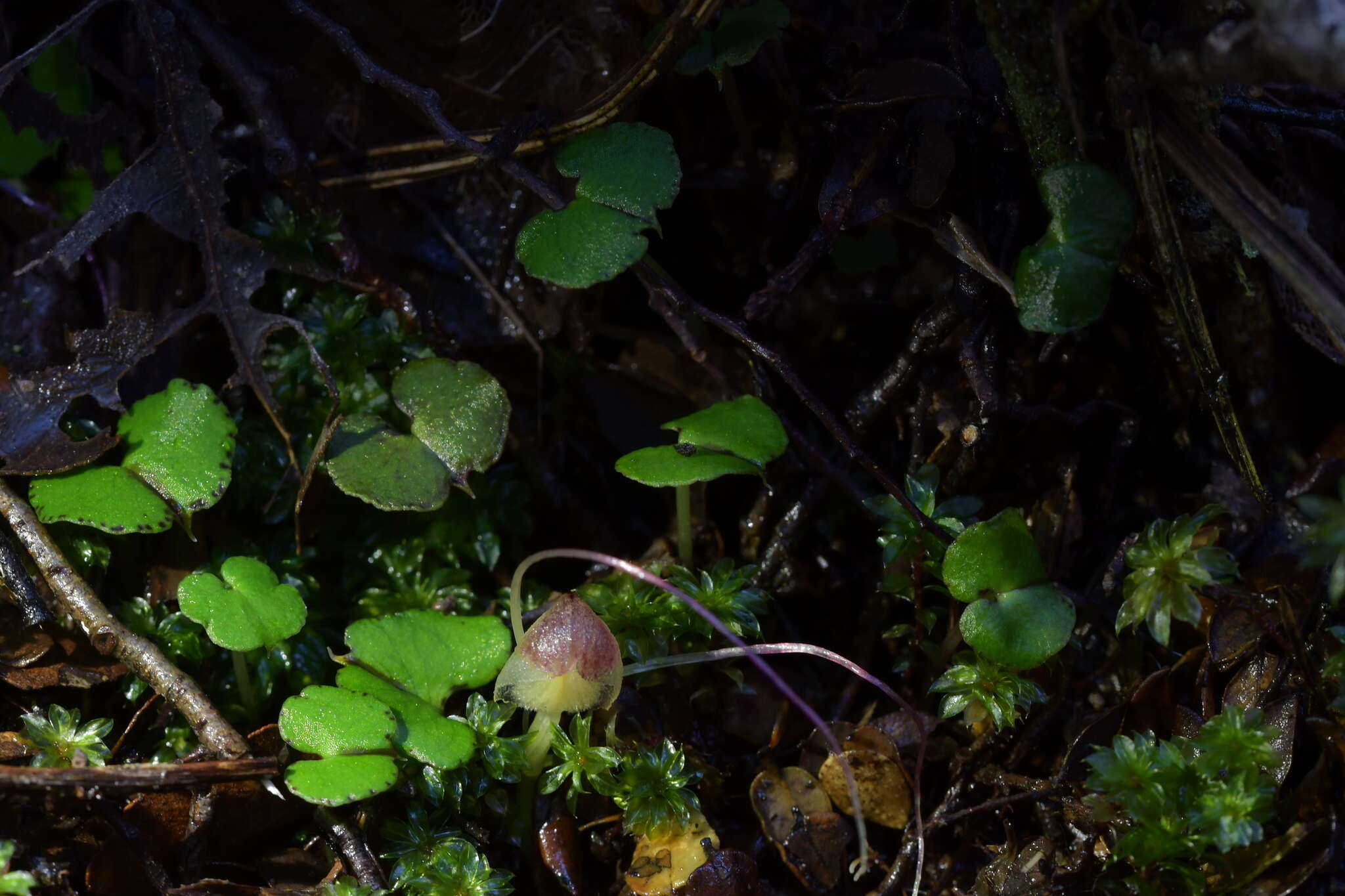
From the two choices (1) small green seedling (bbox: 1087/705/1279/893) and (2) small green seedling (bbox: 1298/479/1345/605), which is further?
(1) small green seedling (bbox: 1087/705/1279/893)

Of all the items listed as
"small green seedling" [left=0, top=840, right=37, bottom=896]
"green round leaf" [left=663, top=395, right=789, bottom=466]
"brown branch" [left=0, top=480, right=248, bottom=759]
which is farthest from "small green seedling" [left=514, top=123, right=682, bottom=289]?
"small green seedling" [left=0, top=840, right=37, bottom=896]

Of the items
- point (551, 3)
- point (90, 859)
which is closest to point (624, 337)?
point (551, 3)

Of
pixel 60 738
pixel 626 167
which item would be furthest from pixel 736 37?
pixel 60 738

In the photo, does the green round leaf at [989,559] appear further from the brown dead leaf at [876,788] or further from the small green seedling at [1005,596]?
the brown dead leaf at [876,788]

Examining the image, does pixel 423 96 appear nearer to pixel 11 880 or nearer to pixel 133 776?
pixel 133 776

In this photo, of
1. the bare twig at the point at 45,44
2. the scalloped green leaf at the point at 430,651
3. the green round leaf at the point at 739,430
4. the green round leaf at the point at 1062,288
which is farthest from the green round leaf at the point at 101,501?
the green round leaf at the point at 1062,288

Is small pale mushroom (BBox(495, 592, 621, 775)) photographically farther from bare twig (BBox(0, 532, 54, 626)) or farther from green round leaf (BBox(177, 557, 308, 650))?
bare twig (BBox(0, 532, 54, 626))

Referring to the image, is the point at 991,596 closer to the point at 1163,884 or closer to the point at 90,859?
the point at 1163,884
